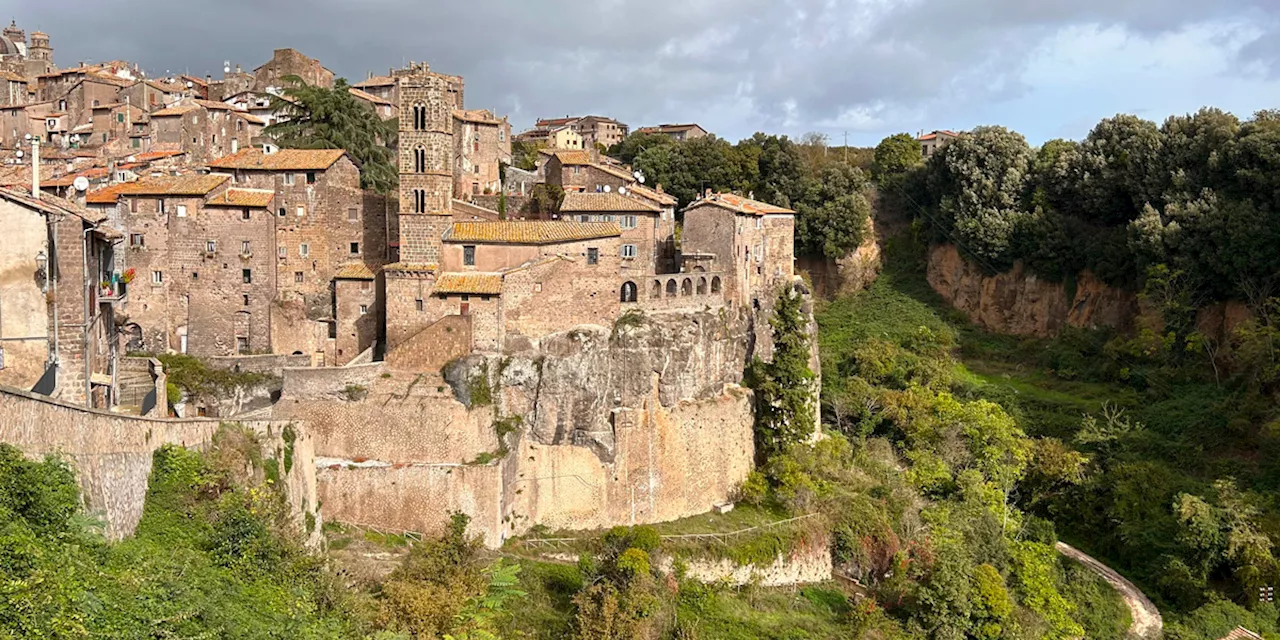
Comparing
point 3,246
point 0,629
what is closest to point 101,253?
point 3,246

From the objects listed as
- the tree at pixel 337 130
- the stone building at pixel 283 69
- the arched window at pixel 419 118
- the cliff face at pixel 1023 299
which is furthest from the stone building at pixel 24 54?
the cliff face at pixel 1023 299

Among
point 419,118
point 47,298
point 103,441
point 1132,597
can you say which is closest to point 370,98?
point 419,118

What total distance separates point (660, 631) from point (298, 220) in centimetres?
2139

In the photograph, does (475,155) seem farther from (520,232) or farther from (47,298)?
(47,298)

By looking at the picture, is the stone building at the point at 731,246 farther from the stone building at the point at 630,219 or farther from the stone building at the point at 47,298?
the stone building at the point at 47,298

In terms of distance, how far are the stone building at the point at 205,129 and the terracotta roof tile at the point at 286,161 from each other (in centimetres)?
1187

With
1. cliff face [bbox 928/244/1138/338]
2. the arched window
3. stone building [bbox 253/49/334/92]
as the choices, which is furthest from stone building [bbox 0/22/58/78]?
cliff face [bbox 928/244/1138/338]

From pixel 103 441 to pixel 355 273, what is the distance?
20463 millimetres

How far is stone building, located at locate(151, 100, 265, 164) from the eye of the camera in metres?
53.9

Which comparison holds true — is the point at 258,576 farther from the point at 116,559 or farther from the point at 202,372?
the point at 202,372

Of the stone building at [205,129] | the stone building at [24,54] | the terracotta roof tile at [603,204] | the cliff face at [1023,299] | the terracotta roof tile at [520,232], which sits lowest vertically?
the cliff face at [1023,299]

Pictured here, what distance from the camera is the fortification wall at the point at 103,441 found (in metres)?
17.7

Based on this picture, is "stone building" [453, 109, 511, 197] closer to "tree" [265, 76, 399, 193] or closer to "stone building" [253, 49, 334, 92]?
"tree" [265, 76, 399, 193]

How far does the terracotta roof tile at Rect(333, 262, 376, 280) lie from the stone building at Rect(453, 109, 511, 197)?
11.5m
